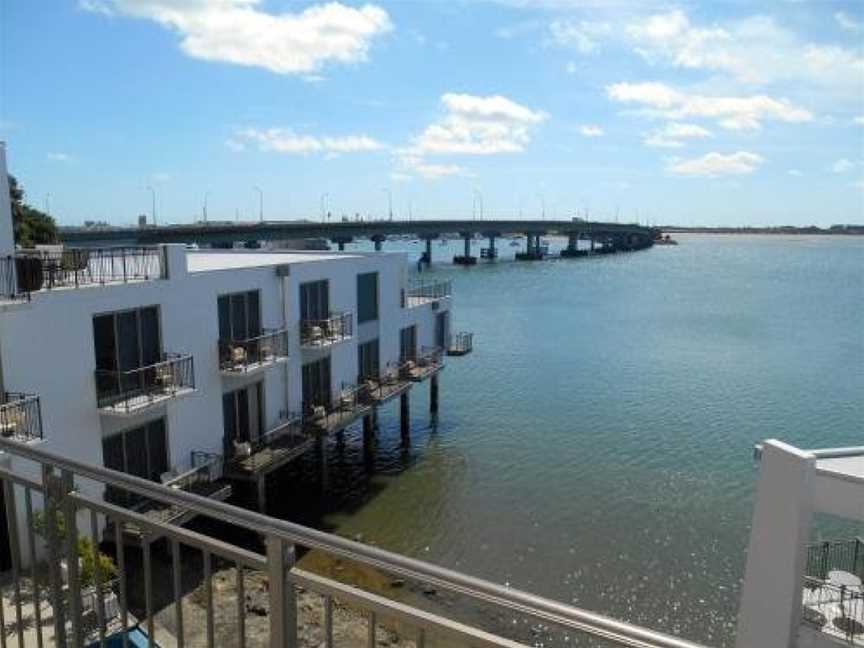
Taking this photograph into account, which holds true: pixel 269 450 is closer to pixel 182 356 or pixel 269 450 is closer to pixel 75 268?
pixel 182 356

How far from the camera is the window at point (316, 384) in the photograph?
22.5 m

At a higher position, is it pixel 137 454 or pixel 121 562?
pixel 121 562

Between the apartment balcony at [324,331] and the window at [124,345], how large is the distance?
230 inches

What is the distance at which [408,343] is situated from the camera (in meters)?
29.7

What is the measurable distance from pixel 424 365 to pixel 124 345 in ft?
49.3

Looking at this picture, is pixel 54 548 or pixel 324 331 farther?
pixel 324 331

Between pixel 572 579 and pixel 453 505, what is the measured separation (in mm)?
5200

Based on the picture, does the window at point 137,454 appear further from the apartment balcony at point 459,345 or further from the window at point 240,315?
the apartment balcony at point 459,345

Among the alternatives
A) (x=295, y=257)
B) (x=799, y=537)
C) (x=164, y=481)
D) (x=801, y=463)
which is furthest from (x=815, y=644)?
(x=295, y=257)

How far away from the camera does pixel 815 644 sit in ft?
32.1

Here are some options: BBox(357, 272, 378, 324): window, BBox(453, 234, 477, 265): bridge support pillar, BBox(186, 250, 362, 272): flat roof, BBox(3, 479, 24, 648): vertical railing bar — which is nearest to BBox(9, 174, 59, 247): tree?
BBox(186, 250, 362, 272): flat roof

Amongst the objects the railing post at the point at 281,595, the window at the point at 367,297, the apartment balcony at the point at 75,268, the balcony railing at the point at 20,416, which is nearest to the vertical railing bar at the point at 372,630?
the railing post at the point at 281,595

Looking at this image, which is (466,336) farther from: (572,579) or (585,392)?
(572,579)

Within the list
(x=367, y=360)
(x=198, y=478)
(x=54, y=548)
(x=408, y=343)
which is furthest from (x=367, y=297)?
(x=54, y=548)
